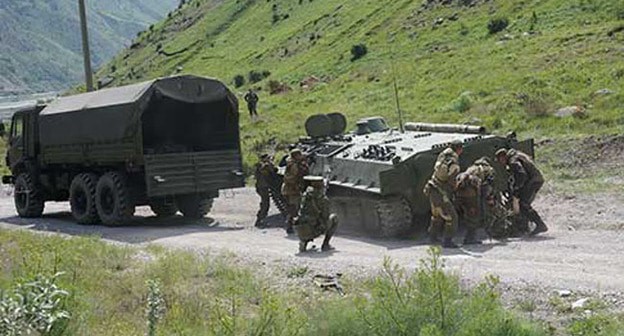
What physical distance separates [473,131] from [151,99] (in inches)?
269

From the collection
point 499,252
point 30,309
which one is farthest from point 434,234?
point 30,309

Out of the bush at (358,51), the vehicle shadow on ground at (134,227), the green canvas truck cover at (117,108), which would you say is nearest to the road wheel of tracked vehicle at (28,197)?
the vehicle shadow on ground at (134,227)

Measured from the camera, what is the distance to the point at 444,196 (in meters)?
14.8

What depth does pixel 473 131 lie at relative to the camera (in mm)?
17750

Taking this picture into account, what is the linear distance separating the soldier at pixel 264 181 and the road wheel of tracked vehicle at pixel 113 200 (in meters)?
2.94

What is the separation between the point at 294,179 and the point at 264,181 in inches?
65.9

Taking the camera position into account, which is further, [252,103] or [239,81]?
[239,81]

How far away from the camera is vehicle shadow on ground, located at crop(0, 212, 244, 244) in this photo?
60.4 feet

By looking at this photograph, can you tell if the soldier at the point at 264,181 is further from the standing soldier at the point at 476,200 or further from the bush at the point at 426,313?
the bush at the point at 426,313

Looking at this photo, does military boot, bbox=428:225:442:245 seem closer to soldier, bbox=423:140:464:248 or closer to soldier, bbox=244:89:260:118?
soldier, bbox=423:140:464:248

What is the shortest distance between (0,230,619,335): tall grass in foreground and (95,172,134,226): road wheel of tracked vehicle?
3912mm

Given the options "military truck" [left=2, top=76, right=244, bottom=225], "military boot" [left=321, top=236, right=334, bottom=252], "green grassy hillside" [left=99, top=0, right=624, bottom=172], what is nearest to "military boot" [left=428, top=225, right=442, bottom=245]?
"military boot" [left=321, top=236, right=334, bottom=252]

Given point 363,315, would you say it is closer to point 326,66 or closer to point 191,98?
point 191,98

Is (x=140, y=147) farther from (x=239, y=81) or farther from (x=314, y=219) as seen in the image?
(x=239, y=81)
